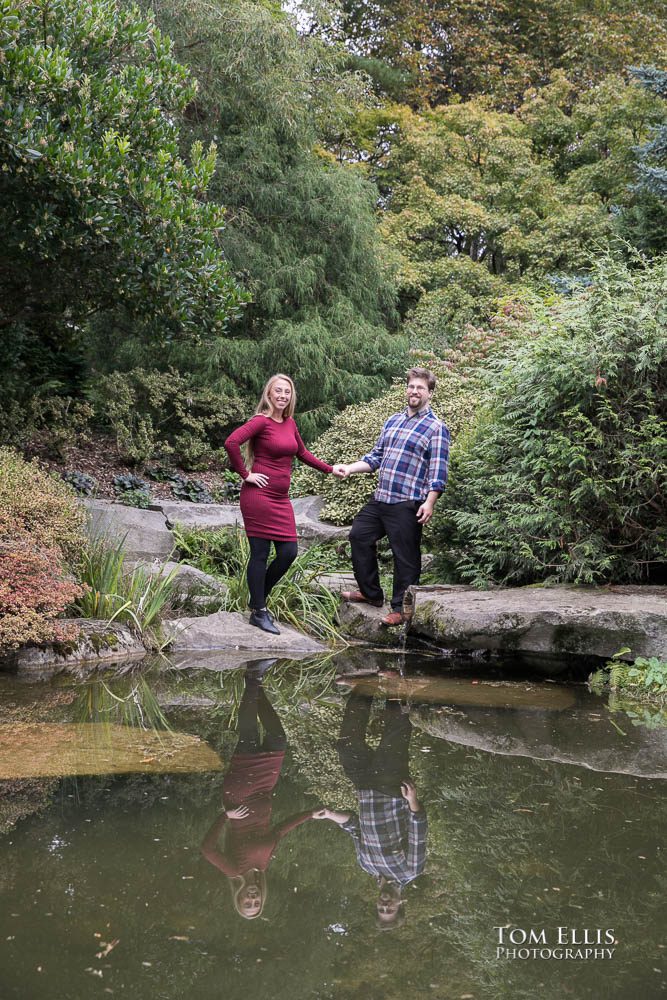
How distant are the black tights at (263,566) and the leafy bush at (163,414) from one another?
5.65 meters

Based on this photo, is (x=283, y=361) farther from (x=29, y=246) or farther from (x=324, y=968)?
(x=324, y=968)

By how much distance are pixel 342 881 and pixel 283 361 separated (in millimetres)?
10816

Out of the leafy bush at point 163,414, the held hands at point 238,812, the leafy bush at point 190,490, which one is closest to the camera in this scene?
the held hands at point 238,812

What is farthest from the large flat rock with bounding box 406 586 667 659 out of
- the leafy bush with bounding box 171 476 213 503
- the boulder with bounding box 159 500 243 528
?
the leafy bush with bounding box 171 476 213 503

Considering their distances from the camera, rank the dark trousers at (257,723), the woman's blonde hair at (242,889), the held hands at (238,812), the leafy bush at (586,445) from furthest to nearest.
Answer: the leafy bush at (586,445), the dark trousers at (257,723), the held hands at (238,812), the woman's blonde hair at (242,889)

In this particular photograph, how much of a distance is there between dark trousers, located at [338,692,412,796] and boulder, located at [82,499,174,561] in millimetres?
3621

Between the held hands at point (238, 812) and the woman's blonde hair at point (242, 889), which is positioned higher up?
the woman's blonde hair at point (242, 889)

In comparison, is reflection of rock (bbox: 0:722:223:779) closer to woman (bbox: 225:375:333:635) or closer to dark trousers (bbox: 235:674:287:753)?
dark trousers (bbox: 235:674:287:753)

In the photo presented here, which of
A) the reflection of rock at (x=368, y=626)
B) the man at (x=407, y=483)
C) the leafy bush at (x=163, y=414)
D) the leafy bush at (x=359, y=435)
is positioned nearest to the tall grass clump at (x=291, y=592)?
the reflection of rock at (x=368, y=626)

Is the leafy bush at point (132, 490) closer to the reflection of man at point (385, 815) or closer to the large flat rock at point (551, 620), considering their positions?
the large flat rock at point (551, 620)

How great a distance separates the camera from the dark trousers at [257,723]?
13.4 ft

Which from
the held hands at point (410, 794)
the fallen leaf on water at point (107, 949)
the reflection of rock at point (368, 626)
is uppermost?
the fallen leaf on water at point (107, 949)

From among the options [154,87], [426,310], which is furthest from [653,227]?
A: [154,87]

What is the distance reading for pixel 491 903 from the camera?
8.41 feet
